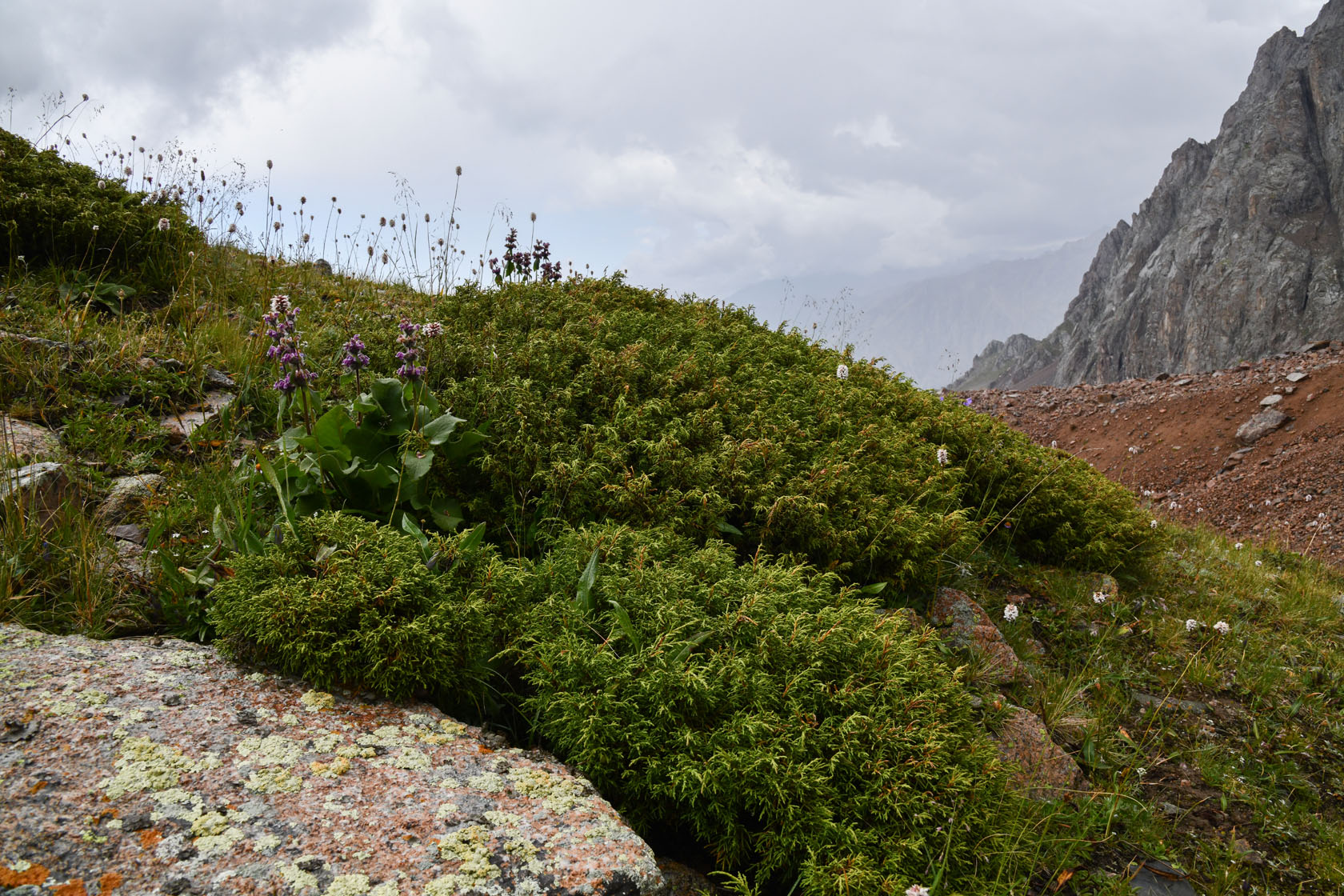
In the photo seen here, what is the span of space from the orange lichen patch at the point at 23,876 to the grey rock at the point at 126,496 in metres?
2.14

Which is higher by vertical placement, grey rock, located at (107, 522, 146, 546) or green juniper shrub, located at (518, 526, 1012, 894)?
grey rock, located at (107, 522, 146, 546)

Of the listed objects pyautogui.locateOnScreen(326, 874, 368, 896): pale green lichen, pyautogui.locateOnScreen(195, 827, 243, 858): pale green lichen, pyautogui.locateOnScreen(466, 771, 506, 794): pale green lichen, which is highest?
pyautogui.locateOnScreen(195, 827, 243, 858): pale green lichen

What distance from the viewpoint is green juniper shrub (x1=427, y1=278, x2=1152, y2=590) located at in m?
3.55

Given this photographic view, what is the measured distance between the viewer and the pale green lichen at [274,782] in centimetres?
188

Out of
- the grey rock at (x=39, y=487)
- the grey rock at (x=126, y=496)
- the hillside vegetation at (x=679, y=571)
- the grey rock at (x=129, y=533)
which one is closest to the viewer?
the hillside vegetation at (x=679, y=571)

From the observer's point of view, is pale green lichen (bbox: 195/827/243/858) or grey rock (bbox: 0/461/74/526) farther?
grey rock (bbox: 0/461/74/526)

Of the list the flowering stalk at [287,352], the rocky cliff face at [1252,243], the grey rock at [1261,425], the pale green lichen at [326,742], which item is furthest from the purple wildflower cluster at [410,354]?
the rocky cliff face at [1252,243]

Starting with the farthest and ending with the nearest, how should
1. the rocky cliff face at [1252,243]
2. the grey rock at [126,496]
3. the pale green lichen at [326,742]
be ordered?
the rocky cliff face at [1252,243] → the grey rock at [126,496] → the pale green lichen at [326,742]

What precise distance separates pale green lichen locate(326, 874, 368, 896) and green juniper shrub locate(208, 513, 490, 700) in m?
0.77

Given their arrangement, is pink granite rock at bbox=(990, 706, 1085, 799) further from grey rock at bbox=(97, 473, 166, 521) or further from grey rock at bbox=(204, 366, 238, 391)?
grey rock at bbox=(204, 366, 238, 391)

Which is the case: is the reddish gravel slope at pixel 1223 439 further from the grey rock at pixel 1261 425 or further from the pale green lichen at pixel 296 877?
the pale green lichen at pixel 296 877

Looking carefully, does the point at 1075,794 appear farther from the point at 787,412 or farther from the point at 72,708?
the point at 72,708

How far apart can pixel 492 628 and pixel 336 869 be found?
105 cm

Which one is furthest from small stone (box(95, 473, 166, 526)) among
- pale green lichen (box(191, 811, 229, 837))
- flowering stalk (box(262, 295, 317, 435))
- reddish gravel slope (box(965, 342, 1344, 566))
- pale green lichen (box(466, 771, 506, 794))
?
reddish gravel slope (box(965, 342, 1344, 566))
